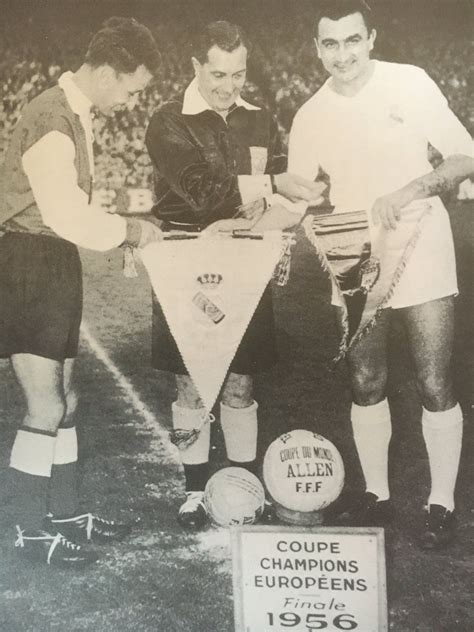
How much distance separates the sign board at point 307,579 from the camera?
2.13m

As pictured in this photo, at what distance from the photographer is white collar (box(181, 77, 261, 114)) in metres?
2.16

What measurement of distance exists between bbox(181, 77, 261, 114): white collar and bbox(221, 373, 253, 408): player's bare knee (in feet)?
2.68

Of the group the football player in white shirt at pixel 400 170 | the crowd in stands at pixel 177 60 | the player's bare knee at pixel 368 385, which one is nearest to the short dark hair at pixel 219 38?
the crowd in stands at pixel 177 60

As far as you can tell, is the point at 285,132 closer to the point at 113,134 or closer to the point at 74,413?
the point at 113,134

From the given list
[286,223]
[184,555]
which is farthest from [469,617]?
[286,223]

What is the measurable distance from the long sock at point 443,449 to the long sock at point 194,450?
0.68m

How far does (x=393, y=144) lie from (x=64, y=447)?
4.48 ft

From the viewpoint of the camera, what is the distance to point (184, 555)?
223cm

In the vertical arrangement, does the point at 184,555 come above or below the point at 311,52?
below

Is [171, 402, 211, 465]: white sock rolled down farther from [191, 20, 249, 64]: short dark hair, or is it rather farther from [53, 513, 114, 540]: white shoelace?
[191, 20, 249, 64]: short dark hair

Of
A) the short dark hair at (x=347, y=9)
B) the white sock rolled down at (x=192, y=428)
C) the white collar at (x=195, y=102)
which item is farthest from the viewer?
the white sock rolled down at (x=192, y=428)

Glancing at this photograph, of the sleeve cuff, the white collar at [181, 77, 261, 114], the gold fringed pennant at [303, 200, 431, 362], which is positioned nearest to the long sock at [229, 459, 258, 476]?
the gold fringed pennant at [303, 200, 431, 362]

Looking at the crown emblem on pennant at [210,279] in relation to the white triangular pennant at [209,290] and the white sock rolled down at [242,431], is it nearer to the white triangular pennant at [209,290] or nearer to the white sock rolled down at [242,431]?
the white triangular pennant at [209,290]

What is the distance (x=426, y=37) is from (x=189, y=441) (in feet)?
4.60
